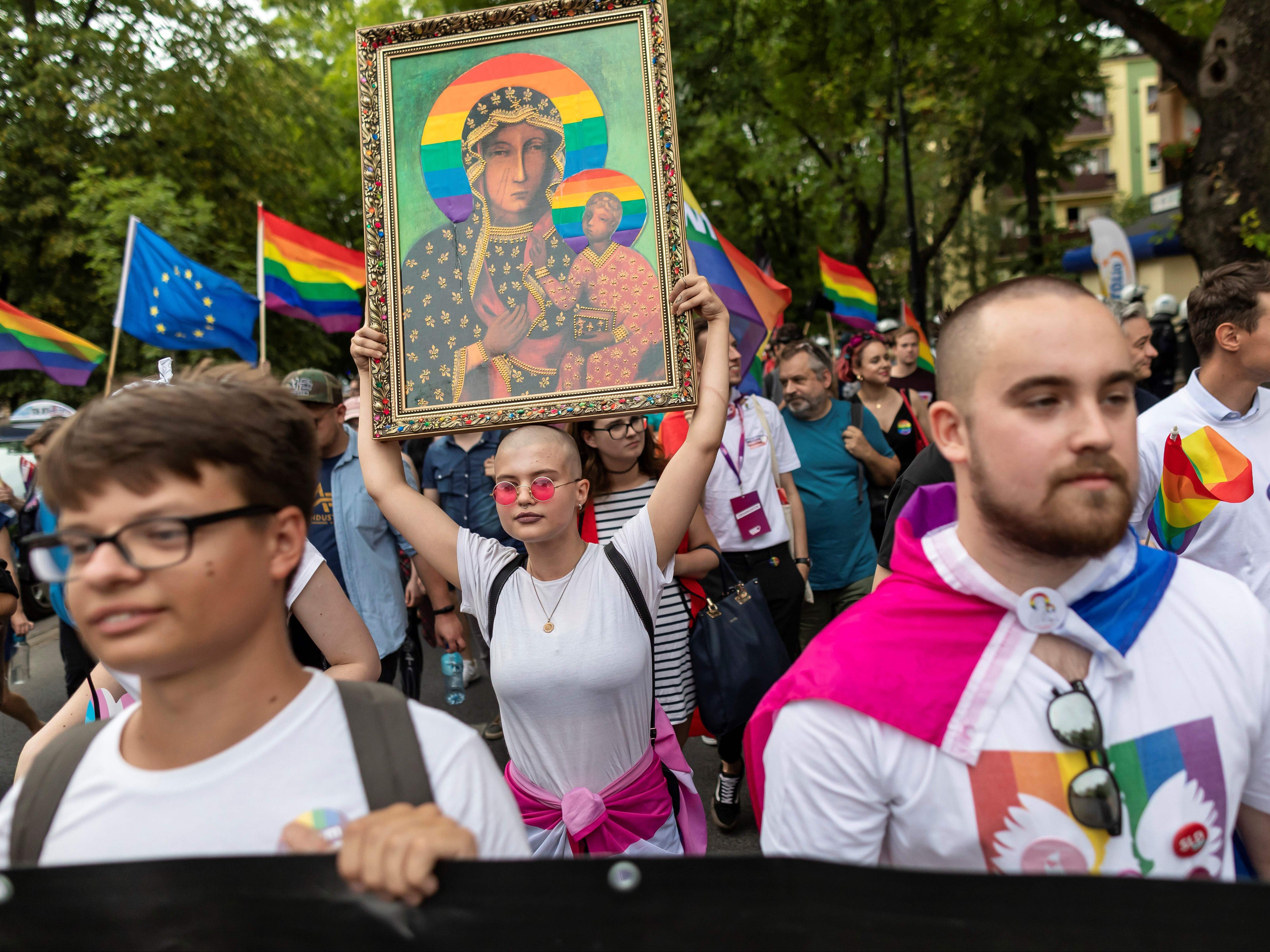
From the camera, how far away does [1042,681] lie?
1.58 m

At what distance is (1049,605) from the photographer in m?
1.59

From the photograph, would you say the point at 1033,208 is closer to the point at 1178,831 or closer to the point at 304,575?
the point at 304,575

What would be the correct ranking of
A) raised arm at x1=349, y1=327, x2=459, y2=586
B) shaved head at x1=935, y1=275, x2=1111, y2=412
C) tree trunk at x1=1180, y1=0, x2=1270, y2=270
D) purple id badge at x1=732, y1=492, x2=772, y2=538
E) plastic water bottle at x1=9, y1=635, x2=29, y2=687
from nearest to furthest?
shaved head at x1=935, y1=275, x2=1111, y2=412
raised arm at x1=349, y1=327, x2=459, y2=586
purple id badge at x1=732, y1=492, x2=772, y2=538
plastic water bottle at x1=9, y1=635, x2=29, y2=687
tree trunk at x1=1180, y1=0, x2=1270, y2=270

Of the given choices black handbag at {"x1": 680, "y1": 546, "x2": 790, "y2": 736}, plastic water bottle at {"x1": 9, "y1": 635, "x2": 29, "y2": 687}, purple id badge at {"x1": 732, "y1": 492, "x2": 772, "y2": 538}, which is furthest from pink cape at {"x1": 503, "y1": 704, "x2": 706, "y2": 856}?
plastic water bottle at {"x1": 9, "y1": 635, "x2": 29, "y2": 687}

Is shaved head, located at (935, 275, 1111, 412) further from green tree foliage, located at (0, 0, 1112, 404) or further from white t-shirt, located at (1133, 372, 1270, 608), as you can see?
green tree foliage, located at (0, 0, 1112, 404)

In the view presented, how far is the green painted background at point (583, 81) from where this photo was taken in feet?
8.61

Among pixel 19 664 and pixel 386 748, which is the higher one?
pixel 386 748

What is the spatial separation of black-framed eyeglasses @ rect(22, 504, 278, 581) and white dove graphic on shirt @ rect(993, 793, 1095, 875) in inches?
51.1

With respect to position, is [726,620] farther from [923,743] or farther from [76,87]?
[76,87]

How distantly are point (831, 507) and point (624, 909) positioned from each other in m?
4.38

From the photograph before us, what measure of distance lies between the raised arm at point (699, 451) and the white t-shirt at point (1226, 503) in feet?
4.42

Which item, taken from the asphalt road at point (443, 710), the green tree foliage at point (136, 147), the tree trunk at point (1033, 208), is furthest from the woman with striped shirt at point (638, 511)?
the tree trunk at point (1033, 208)

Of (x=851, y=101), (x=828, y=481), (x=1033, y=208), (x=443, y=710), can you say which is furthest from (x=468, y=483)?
(x=1033, y=208)

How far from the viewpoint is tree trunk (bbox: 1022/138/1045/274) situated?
16906mm
